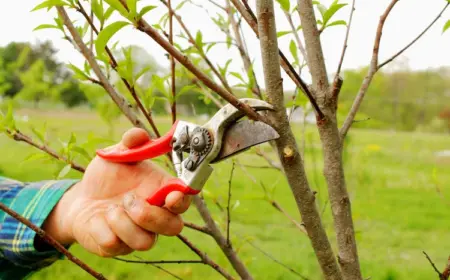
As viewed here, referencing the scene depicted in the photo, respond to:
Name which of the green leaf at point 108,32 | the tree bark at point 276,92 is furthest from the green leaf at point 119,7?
the tree bark at point 276,92

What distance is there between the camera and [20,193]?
1.74 m

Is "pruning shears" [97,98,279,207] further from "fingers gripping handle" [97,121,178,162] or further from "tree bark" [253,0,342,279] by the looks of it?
"tree bark" [253,0,342,279]

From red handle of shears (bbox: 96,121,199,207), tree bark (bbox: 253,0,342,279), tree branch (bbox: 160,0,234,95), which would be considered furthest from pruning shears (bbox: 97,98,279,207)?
tree branch (bbox: 160,0,234,95)

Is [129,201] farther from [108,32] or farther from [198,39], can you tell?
[198,39]

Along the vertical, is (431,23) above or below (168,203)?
above

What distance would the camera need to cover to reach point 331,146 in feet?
3.64

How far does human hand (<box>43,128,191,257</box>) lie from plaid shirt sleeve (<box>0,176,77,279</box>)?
5 cm

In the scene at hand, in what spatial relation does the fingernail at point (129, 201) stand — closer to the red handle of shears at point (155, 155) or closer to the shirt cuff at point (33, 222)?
the red handle of shears at point (155, 155)

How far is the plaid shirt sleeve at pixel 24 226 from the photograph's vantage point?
1547 millimetres

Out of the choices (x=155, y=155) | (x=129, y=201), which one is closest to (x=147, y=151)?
(x=155, y=155)

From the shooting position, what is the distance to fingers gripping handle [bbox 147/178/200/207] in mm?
1104

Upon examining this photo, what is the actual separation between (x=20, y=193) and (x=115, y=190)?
0.59 metres

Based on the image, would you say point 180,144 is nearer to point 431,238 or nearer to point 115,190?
point 115,190

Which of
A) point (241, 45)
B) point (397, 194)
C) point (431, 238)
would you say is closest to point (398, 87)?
point (397, 194)
